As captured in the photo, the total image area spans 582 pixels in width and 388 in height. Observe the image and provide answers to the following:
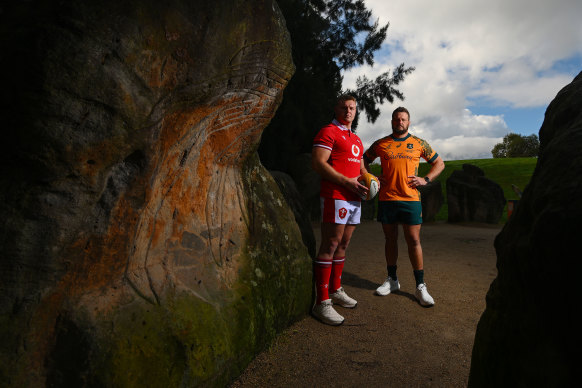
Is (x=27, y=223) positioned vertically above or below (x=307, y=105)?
below

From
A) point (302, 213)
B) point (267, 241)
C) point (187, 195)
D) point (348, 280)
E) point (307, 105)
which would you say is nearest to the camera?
point (187, 195)

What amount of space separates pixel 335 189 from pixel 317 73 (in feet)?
30.9

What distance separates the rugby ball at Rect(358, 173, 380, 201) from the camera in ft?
9.75

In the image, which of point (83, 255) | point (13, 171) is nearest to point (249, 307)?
point (83, 255)

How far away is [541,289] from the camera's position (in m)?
0.96

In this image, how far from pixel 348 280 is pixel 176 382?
2696mm

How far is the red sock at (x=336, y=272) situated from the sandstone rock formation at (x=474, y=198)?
28.1 feet

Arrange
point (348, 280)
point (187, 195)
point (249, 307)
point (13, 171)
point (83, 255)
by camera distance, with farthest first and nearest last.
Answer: point (348, 280) < point (249, 307) < point (187, 195) < point (83, 255) < point (13, 171)

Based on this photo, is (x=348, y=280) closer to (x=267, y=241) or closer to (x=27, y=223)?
(x=267, y=241)

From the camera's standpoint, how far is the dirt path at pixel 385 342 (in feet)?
7.29

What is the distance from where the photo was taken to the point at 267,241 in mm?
2676

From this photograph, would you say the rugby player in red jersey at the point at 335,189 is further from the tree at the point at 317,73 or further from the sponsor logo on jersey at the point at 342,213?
the tree at the point at 317,73

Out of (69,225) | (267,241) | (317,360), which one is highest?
(69,225)

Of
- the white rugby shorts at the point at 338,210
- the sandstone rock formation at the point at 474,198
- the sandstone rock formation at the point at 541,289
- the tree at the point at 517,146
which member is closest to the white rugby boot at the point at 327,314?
the white rugby shorts at the point at 338,210
